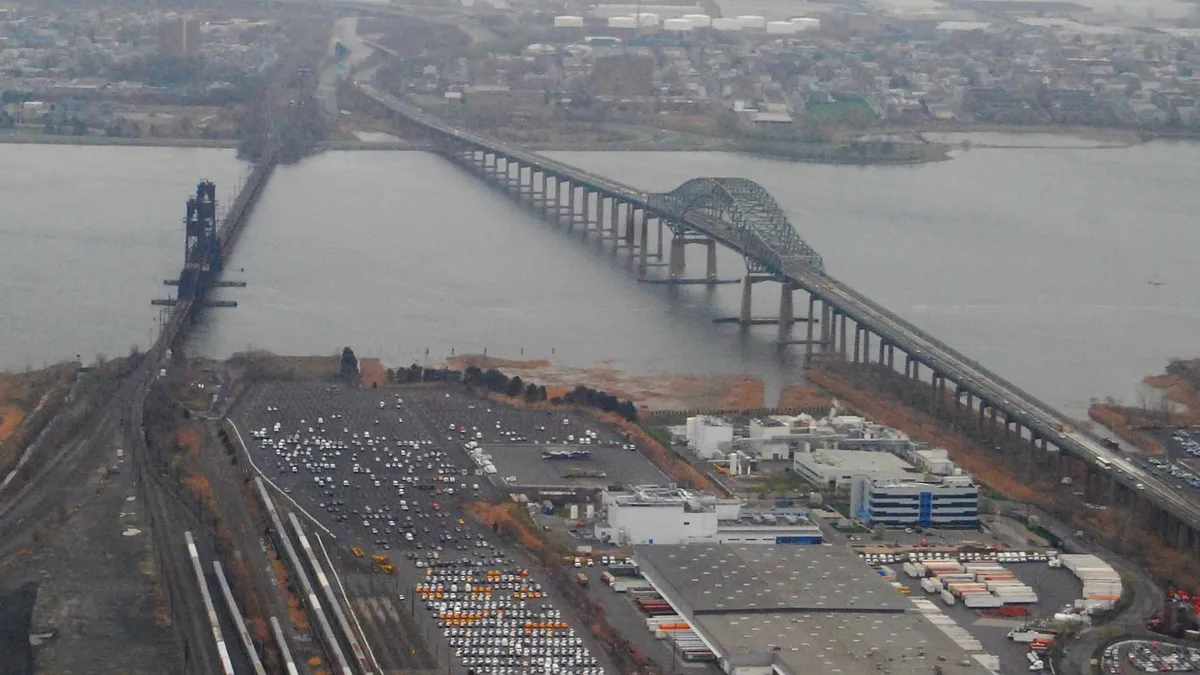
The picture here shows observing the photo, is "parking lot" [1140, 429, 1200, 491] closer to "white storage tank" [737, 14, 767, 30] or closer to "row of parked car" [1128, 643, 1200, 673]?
"row of parked car" [1128, 643, 1200, 673]

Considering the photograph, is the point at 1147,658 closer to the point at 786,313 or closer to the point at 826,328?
the point at 826,328

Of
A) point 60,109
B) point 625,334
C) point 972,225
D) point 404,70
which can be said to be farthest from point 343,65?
point 625,334

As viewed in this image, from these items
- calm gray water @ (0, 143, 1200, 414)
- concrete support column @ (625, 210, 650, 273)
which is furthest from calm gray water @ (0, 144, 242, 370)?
concrete support column @ (625, 210, 650, 273)

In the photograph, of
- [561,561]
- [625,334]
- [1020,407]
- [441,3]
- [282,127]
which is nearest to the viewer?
[561,561]

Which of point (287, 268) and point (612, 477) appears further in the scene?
point (287, 268)

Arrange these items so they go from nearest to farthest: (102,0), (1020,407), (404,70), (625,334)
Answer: (1020,407) → (625,334) → (404,70) → (102,0)

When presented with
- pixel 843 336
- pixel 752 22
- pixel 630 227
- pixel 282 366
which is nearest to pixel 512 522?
pixel 282 366

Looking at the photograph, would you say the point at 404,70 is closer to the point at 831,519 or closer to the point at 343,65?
the point at 343,65
